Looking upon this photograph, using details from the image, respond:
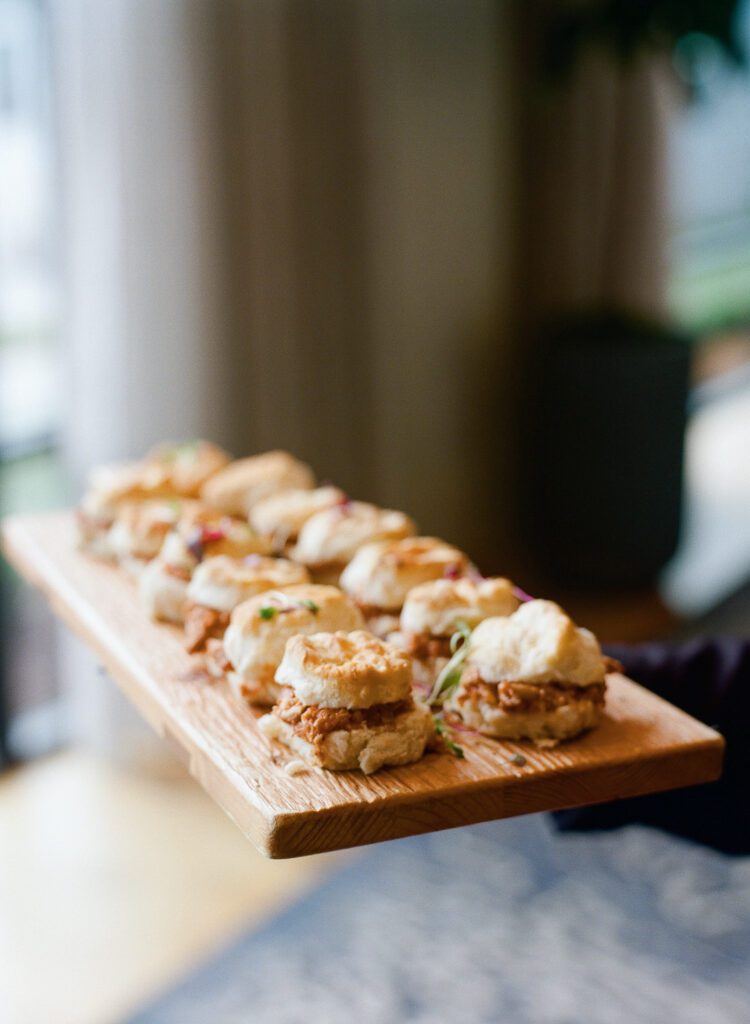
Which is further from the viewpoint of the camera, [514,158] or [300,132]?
[514,158]

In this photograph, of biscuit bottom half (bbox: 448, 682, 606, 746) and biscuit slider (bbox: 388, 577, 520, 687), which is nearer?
biscuit bottom half (bbox: 448, 682, 606, 746)

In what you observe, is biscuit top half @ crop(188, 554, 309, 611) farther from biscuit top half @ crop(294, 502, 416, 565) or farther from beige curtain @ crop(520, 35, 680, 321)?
beige curtain @ crop(520, 35, 680, 321)

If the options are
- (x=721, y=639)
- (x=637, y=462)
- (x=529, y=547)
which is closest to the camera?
(x=721, y=639)

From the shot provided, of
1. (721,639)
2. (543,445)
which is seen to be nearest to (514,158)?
(543,445)

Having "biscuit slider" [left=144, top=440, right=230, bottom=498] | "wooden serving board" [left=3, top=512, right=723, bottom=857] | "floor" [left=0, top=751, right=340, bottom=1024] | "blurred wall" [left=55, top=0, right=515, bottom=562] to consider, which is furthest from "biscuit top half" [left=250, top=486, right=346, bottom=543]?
"blurred wall" [left=55, top=0, right=515, bottom=562]

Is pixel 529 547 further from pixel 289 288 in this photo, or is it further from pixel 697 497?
pixel 289 288

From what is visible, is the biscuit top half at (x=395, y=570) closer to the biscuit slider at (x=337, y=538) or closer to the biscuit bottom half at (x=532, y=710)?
the biscuit slider at (x=337, y=538)

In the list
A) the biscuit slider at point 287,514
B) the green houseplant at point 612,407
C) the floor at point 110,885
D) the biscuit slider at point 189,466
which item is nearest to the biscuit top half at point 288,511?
the biscuit slider at point 287,514
